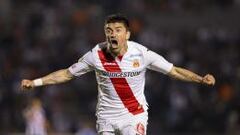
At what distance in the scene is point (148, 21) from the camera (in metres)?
25.3

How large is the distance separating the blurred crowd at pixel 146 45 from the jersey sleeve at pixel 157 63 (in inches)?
279

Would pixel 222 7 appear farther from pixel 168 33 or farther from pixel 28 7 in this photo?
pixel 28 7

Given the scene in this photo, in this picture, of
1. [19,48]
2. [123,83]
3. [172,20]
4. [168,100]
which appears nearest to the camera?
[123,83]

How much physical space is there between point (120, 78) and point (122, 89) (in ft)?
0.44

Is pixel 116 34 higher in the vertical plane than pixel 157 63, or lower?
higher

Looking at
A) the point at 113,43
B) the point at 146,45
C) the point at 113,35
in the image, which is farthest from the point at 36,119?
the point at 113,35

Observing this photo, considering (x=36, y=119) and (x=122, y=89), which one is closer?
(x=122, y=89)

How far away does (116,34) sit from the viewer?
36.2 ft

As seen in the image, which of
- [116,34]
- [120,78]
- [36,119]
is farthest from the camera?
[36,119]

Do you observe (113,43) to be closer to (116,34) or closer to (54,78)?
(116,34)

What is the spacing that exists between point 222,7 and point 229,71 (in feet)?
11.8

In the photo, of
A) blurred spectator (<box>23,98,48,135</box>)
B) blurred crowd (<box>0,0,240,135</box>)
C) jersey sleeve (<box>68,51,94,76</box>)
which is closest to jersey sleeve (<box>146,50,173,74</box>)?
jersey sleeve (<box>68,51,94,76</box>)

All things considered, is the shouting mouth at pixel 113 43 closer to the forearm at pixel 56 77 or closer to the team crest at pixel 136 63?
the team crest at pixel 136 63

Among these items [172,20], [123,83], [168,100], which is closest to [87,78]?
[168,100]
